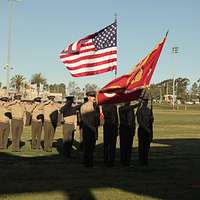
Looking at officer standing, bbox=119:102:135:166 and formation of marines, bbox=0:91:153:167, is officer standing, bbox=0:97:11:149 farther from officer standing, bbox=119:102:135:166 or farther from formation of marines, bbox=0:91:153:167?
officer standing, bbox=119:102:135:166

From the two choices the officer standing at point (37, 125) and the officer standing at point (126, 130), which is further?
the officer standing at point (37, 125)

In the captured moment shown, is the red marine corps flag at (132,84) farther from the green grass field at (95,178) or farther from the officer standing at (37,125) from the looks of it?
the officer standing at (37,125)

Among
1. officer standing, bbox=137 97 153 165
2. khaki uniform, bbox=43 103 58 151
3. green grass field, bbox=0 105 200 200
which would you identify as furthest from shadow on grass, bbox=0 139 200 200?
khaki uniform, bbox=43 103 58 151

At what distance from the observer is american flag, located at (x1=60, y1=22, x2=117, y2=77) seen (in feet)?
44.8

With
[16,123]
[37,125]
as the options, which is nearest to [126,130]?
[16,123]

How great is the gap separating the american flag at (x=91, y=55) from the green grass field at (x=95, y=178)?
8.56 feet

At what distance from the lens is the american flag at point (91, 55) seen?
13.6 m

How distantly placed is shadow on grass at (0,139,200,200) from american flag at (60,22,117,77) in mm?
2607

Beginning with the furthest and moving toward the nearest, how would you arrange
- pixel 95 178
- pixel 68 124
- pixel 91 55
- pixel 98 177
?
pixel 68 124, pixel 91 55, pixel 98 177, pixel 95 178

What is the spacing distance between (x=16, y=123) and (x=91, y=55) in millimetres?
3641

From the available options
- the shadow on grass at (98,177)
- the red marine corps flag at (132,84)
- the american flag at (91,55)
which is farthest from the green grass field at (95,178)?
the american flag at (91,55)

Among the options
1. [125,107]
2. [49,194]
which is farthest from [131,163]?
[49,194]

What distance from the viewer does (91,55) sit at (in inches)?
549

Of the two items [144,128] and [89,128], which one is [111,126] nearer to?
[89,128]
